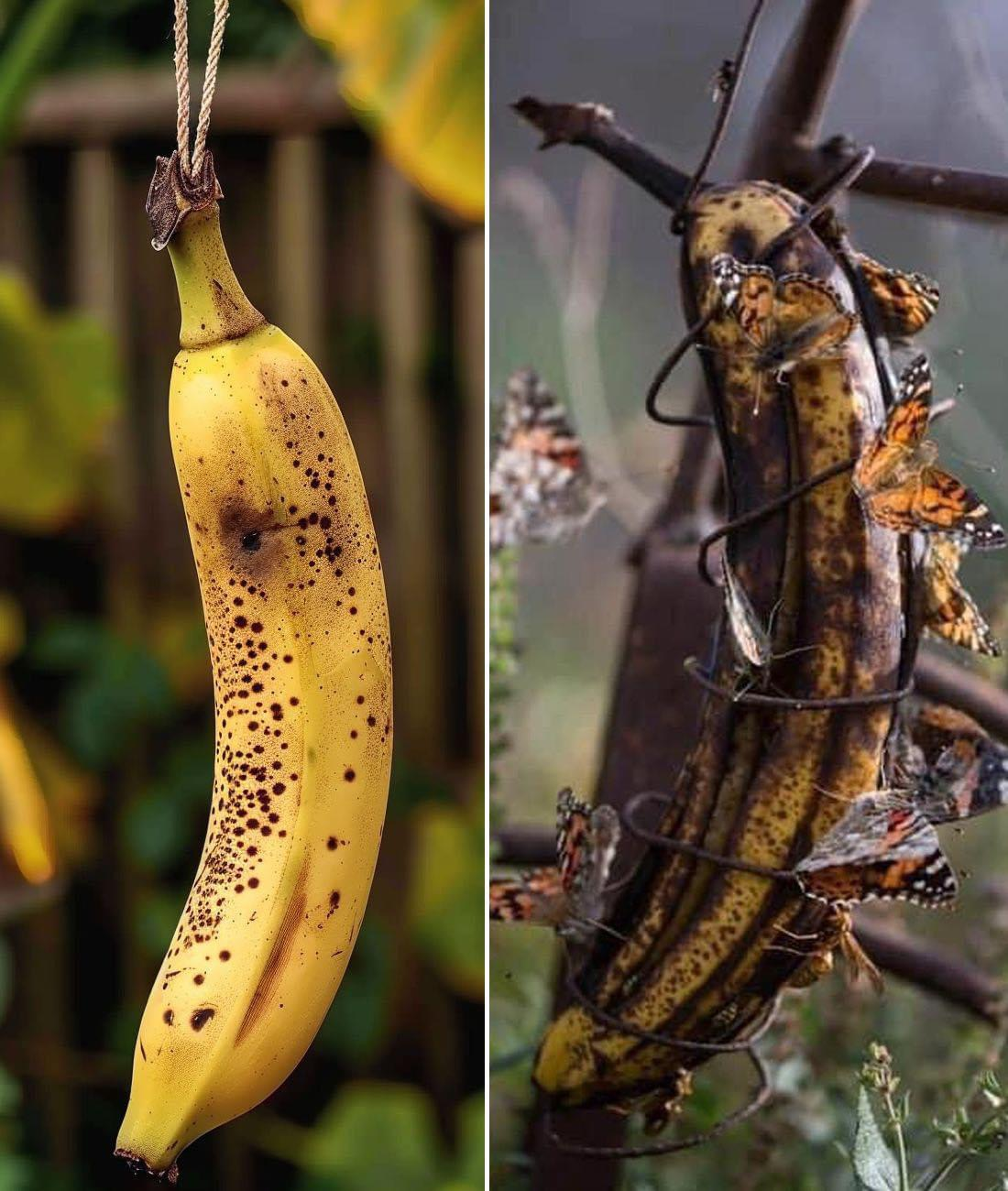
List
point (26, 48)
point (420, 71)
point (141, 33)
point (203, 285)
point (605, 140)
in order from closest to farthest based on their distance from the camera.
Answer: point (203, 285) → point (605, 140) → point (420, 71) → point (26, 48) → point (141, 33)

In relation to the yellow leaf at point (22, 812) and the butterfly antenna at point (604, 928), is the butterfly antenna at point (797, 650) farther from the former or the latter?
the yellow leaf at point (22, 812)

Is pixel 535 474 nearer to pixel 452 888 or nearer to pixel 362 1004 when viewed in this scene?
pixel 452 888

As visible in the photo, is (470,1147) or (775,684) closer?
(775,684)

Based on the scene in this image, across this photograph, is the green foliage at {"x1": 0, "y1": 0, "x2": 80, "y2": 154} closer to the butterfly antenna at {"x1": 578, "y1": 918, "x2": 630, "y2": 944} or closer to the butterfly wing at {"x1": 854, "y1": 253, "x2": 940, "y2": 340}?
the butterfly wing at {"x1": 854, "y1": 253, "x2": 940, "y2": 340}

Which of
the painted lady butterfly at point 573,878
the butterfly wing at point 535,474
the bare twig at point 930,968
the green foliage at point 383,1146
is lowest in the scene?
the green foliage at point 383,1146

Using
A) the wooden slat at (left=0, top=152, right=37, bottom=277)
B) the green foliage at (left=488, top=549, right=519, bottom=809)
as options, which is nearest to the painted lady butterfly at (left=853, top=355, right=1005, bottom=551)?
the green foliage at (left=488, top=549, right=519, bottom=809)

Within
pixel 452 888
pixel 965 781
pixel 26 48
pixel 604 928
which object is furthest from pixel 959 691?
pixel 26 48

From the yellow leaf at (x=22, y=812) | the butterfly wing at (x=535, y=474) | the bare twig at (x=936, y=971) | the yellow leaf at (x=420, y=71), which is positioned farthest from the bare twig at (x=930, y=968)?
the yellow leaf at (x=22, y=812)
